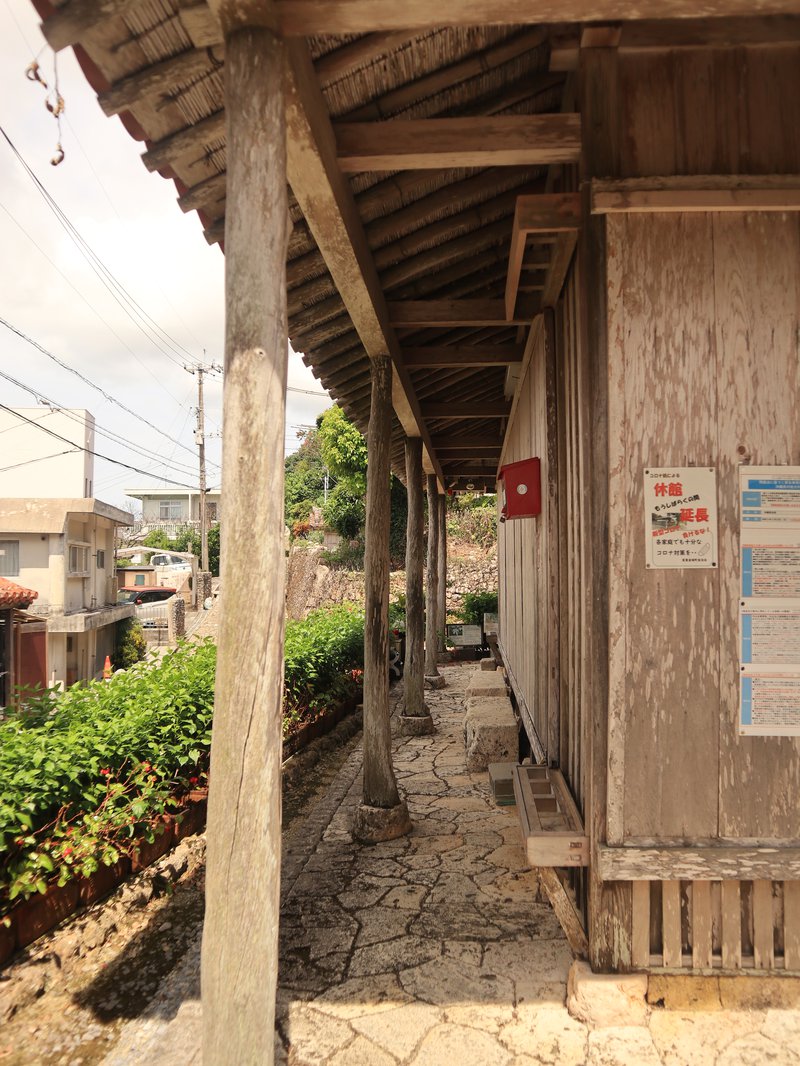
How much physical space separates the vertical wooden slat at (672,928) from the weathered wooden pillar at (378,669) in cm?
264

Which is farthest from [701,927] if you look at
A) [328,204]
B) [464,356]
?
[464,356]

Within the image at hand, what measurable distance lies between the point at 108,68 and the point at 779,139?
252cm

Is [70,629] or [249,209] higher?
[249,209]

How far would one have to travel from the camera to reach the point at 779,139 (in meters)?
2.91

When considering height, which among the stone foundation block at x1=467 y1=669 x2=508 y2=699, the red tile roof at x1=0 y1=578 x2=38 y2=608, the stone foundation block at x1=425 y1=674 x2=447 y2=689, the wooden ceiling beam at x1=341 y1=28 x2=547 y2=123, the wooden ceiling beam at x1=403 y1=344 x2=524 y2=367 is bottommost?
the stone foundation block at x1=425 y1=674 x2=447 y2=689

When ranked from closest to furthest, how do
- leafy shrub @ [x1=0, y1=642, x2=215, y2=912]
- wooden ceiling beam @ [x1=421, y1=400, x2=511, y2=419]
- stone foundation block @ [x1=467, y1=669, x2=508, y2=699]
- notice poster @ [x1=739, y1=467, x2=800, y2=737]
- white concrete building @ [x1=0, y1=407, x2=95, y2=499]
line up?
notice poster @ [x1=739, y1=467, x2=800, y2=737], leafy shrub @ [x1=0, y1=642, x2=215, y2=912], wooden ceiling beam @ [x1=421, y1=400, x2=511, y2=419], stone foundation block @ [x1=467, y1=669, x2=508, y2=699], white concrete building @ [x1=0, y1=407, x2=95, y2=499]

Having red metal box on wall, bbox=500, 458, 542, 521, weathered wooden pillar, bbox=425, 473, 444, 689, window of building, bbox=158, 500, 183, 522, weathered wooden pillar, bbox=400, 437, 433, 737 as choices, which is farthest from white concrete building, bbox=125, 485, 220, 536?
red metal box on wall, bbox=500, 458, 542, 521

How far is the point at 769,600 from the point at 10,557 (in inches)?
855

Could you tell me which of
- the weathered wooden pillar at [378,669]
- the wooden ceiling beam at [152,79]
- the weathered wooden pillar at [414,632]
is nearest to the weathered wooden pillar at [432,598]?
the weathered wooden pillar at [414,632]

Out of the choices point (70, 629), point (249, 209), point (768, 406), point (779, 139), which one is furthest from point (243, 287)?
point (70, 629)

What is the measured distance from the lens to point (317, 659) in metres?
8.89

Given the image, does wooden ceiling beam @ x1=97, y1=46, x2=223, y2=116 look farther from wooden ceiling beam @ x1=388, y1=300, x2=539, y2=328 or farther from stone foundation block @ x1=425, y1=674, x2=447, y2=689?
stone foundation block @ x1=425, y1=674, x2=447, y2=689

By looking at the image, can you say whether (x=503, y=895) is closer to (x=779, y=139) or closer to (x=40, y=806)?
(x=40, y=806)

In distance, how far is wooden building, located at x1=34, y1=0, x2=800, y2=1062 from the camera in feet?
7.36
